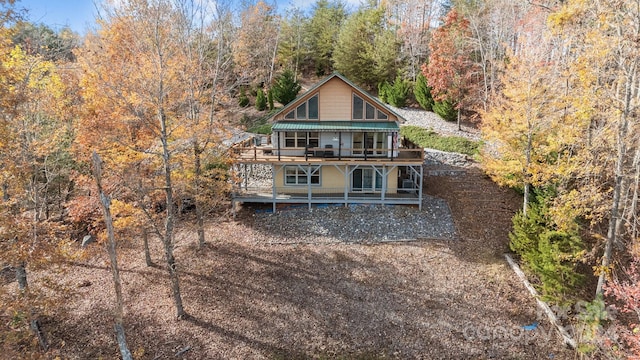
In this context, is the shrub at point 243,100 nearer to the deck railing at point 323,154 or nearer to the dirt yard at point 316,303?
the deck railing at point 323,154

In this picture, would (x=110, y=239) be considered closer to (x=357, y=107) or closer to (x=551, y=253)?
(x=551, y=253)

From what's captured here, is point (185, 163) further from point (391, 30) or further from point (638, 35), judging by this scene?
point (391, 30)

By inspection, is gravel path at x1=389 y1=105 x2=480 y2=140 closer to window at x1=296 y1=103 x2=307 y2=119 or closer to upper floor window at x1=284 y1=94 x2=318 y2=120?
upper floor window at x1=284 y1=94 x2=318 y2=120

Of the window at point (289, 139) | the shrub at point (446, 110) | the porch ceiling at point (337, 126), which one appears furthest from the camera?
the shrub at point (446, 110)

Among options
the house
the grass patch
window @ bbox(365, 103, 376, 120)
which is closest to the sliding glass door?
the house

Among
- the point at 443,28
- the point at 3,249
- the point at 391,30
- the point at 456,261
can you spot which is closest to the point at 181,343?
the point at 3,249

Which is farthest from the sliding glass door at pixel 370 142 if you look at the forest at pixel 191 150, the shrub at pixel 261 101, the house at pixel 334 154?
the shrub at pixel 261 101
